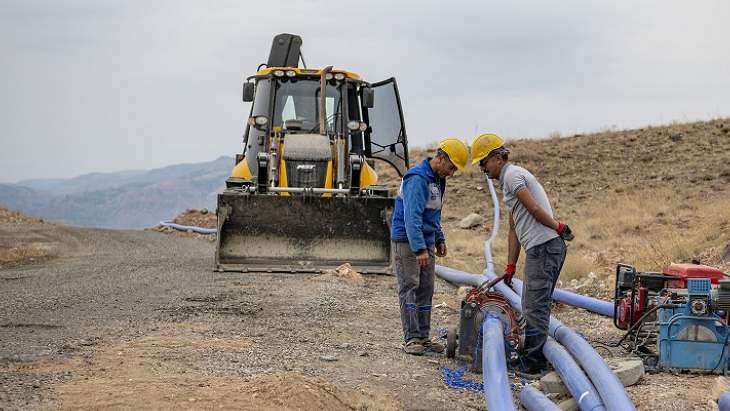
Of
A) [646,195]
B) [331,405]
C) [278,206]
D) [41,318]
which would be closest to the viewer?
[331,405]

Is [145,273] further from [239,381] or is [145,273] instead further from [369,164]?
[239,381]

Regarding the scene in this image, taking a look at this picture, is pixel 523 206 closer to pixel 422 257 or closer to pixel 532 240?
pixel 532 240

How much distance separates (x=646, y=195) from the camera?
2102 cm

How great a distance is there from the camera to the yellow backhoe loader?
12.2 metres

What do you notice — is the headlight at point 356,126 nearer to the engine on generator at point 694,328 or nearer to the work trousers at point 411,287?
the work trousers at point 411,287

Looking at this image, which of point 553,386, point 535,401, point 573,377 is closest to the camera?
point 535,401

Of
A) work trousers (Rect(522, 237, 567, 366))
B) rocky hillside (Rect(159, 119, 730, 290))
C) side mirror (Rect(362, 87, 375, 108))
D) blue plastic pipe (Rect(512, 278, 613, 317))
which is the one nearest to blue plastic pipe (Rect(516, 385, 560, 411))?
work trousers (Rect(522, 237, 567, 366))

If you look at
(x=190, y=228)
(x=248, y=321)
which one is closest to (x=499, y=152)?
(x=248, y=321)

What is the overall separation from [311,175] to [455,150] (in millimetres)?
6198

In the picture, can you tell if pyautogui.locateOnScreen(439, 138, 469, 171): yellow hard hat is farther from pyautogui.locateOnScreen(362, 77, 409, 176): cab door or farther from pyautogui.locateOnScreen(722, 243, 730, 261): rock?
pyautogui.locateOnScreen(722, 243, 730, 261): rock

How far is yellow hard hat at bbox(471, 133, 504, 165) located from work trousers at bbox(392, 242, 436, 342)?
1.12m

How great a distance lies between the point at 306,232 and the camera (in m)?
12.3

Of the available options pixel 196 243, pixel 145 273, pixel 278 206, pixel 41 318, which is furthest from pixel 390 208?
pixel 196 243

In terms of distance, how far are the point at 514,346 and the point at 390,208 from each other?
570cm
